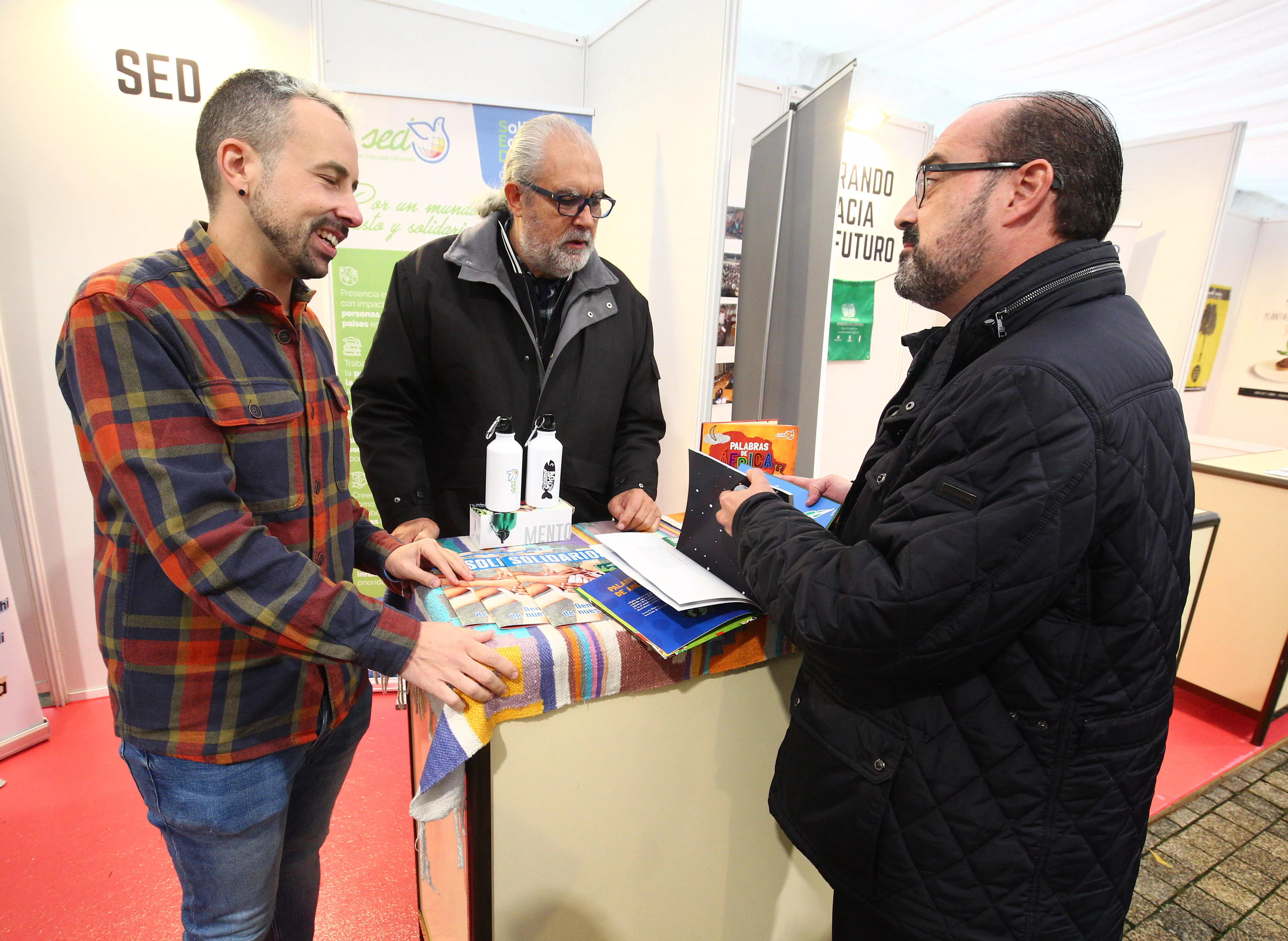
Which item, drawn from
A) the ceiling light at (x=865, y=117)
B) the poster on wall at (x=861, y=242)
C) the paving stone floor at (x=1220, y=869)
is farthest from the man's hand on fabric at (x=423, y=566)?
the ceiling light at (x=865, y=117)

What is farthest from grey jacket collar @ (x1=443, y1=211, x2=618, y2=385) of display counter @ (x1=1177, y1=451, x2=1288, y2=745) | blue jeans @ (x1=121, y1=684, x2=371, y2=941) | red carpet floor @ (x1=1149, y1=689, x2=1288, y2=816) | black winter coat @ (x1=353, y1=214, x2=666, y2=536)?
display counter @ (x1=1177, y1=451, x2=1288, y2=745)

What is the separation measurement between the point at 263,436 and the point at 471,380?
829 millimetres

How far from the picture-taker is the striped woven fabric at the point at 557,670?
1.01m

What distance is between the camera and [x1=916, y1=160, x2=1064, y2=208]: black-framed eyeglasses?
95 centimetres

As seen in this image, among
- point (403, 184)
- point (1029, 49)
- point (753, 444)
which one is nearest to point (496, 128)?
point (403, 184)

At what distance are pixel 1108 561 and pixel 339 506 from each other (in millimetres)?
1201

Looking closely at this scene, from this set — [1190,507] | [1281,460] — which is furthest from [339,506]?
[1281,460]

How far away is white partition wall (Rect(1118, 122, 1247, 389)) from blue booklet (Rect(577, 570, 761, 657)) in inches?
160

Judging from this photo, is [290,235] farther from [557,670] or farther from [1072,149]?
[1072,149]

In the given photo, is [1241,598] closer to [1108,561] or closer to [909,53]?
[1108,561]

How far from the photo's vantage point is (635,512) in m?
1.67

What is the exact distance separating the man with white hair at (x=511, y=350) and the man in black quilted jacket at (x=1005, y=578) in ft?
2.62

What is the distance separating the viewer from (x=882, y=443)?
1.08 meters

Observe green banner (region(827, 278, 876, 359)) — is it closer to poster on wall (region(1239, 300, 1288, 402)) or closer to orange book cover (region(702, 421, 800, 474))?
orange book cover (region(702, 421, 800, 474))
